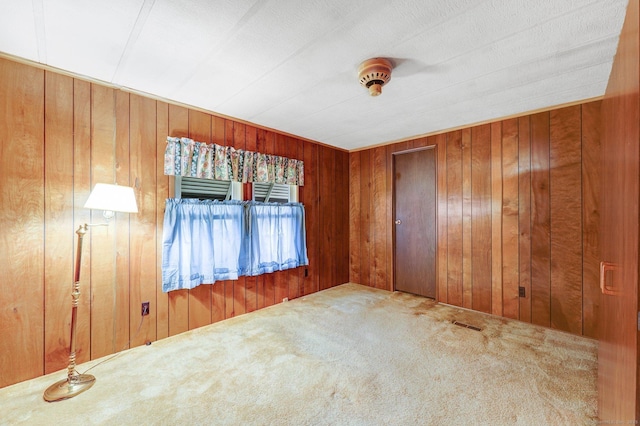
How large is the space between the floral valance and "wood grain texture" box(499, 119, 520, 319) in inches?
99.0

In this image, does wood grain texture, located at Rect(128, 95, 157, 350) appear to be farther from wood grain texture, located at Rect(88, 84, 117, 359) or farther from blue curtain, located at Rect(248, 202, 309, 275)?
blue curtain, located at Rect(248, 202, 309, 275)

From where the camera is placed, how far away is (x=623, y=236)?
3.13ft

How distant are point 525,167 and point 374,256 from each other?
2275mm

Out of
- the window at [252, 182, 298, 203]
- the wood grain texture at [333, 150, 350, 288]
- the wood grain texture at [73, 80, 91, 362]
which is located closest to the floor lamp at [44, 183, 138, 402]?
the wood grain texture at [73, 80, 91, 362]

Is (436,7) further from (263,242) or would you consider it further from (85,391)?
(85,391)

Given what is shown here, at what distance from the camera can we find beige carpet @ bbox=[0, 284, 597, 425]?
58.7 inches

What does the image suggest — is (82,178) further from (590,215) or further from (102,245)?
(590,215)

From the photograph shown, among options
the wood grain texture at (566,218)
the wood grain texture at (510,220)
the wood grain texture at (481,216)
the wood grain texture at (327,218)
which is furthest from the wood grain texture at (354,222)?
the wood grain texture at (566,218)

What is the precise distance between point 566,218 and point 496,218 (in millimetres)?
587

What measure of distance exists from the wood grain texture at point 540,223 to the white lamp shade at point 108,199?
384 cm

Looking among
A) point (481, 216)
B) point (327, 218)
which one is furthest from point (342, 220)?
point (481, 216)

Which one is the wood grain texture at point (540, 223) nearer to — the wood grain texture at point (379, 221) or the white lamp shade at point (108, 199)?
the wood grain texture at point (379, 221)

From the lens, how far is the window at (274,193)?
3.23 metres

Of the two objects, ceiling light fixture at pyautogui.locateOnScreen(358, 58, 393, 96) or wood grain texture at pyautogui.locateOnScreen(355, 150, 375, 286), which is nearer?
ceiling light fixture at pyautogui.locateOnScreen(358, 58, 393, 96)
